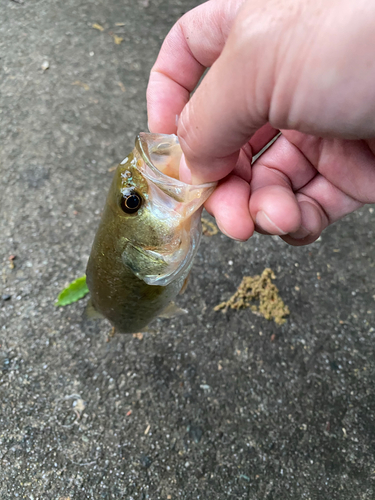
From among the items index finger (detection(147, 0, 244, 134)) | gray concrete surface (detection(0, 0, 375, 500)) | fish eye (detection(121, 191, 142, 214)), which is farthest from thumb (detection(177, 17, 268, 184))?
gray concrete surface (detection(0, 0, 375, 500))

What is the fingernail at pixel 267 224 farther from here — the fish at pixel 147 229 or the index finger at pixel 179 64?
the index finger at pixel 179 64

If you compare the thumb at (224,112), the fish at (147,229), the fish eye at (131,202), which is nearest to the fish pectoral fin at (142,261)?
the fish at (147,229)

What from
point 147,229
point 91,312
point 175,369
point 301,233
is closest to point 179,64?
point 147,229

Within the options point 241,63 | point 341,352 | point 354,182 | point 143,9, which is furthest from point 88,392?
point 143,9

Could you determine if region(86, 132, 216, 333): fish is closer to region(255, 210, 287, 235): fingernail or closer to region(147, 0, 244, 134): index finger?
region(255, 210, 287, 235): fingernail

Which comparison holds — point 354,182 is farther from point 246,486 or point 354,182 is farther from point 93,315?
point 246,486

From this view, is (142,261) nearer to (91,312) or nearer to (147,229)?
(147,229)
